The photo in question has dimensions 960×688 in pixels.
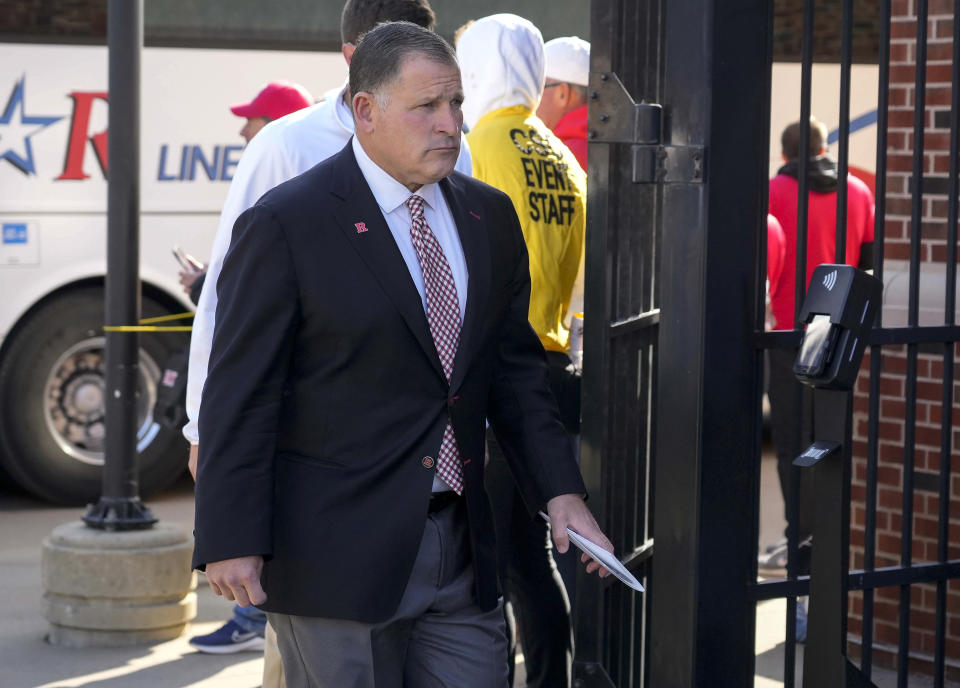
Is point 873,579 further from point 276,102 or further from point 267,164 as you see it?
point 276,102

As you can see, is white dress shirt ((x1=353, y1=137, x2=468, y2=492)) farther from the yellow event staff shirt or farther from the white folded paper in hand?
the yellow event staff shirt

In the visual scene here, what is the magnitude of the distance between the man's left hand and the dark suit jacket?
0.77 ft

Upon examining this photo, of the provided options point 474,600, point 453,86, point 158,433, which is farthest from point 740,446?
point 158,433

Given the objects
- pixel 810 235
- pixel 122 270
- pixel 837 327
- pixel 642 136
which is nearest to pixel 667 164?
pixel 642 136

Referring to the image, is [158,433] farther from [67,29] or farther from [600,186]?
[600,186]

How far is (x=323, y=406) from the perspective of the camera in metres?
2.98

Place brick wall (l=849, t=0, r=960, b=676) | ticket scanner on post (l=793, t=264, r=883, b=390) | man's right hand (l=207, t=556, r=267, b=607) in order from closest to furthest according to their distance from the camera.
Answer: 1. ticket scanner on post (l=793, t=264, r=883, b=390)
2. man's right hand (l=207, t=556, r=267, b=607)
3. brick wall (l=849, t=0, r=960, b=676)

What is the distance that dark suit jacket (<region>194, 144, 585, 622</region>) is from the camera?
9.52 ft

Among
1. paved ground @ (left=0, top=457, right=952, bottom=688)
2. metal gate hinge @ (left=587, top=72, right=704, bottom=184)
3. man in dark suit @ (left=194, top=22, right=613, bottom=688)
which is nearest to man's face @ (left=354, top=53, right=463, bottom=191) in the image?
man in dark suit @ (left=194, top=22, right=613, bottom=688)

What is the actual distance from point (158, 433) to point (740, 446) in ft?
18.3

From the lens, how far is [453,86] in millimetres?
3037

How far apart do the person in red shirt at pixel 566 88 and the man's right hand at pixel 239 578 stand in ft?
8.51

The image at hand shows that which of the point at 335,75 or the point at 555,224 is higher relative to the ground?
the point at 335,75

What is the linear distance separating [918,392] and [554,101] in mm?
1540
